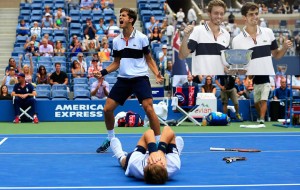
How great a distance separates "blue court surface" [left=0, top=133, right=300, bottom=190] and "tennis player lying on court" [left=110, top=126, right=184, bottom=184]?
0.10 meters

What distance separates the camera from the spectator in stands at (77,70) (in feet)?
67.0

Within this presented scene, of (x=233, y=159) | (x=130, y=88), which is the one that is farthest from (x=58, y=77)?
(x=233, y=159)

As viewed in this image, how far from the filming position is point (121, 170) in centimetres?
871

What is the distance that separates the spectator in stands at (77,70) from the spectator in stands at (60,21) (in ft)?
14.0

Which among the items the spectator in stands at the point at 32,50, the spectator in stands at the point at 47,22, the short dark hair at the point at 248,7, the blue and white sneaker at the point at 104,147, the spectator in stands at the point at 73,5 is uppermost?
the spectator in stands at the point at 73,5

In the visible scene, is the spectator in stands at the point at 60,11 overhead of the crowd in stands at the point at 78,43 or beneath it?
overhead

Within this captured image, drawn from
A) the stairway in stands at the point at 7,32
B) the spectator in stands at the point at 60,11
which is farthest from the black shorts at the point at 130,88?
the spectator in stands at the point at 60,11

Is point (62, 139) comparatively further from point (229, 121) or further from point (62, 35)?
point (62, 35)

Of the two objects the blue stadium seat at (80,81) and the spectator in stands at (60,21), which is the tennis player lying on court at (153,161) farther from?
the spectator in stands at (60,21)

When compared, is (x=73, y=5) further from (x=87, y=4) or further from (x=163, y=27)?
(x=163, y=27)

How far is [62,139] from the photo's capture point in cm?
1307

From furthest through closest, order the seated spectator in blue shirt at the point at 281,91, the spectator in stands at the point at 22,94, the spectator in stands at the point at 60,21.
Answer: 1. the spectator in stands at the point at 60,21
2. the seated spectator in blue shirt at the point at 281,91
3. the spectator in stands at the point at 22,94

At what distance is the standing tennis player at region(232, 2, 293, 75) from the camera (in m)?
11.4

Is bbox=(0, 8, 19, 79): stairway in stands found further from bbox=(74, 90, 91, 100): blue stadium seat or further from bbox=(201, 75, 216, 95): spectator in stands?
bbox=(201, 75, 216, 95): spectator in stands
